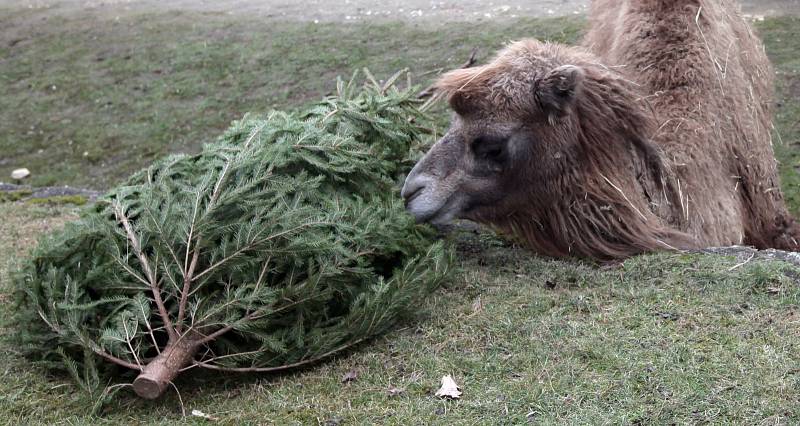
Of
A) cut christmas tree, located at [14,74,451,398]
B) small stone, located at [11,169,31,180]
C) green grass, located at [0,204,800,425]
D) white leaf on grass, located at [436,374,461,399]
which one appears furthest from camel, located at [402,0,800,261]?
small stone, located at [11,169,31,180]

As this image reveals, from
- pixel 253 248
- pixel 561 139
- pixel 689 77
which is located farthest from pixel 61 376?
pixel 689 77

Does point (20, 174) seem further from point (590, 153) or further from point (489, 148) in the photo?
point (590, 153)

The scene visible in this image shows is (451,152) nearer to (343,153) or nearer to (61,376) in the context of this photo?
(343,153)

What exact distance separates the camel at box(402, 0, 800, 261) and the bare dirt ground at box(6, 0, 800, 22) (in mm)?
6460

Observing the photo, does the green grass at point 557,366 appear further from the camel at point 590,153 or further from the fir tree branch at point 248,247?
the camel at point 590,153

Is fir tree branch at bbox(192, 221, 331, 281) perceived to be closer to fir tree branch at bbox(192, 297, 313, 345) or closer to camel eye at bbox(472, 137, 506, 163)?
fir tree branch at bbox(192, 297, 313, 345)

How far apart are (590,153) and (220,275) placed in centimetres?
245

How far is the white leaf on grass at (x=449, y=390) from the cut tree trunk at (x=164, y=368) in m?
1.09

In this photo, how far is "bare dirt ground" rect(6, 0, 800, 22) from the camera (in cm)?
1212

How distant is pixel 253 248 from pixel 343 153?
3.34 ft

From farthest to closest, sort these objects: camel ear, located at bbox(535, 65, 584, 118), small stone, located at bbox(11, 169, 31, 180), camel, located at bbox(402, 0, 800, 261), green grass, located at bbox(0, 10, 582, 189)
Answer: green grass, located at bbox(0, 10, 582, 189)
small stone, located at bbox(11, 169, 31, 180)
camel, located at bbox(402, 0, 800, 261)
camel ear, located at bbox(535, 65, 584, 118)

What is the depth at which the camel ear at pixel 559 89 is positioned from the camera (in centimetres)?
496

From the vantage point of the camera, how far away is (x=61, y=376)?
3.90m

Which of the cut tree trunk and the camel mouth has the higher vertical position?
the camel mouth
